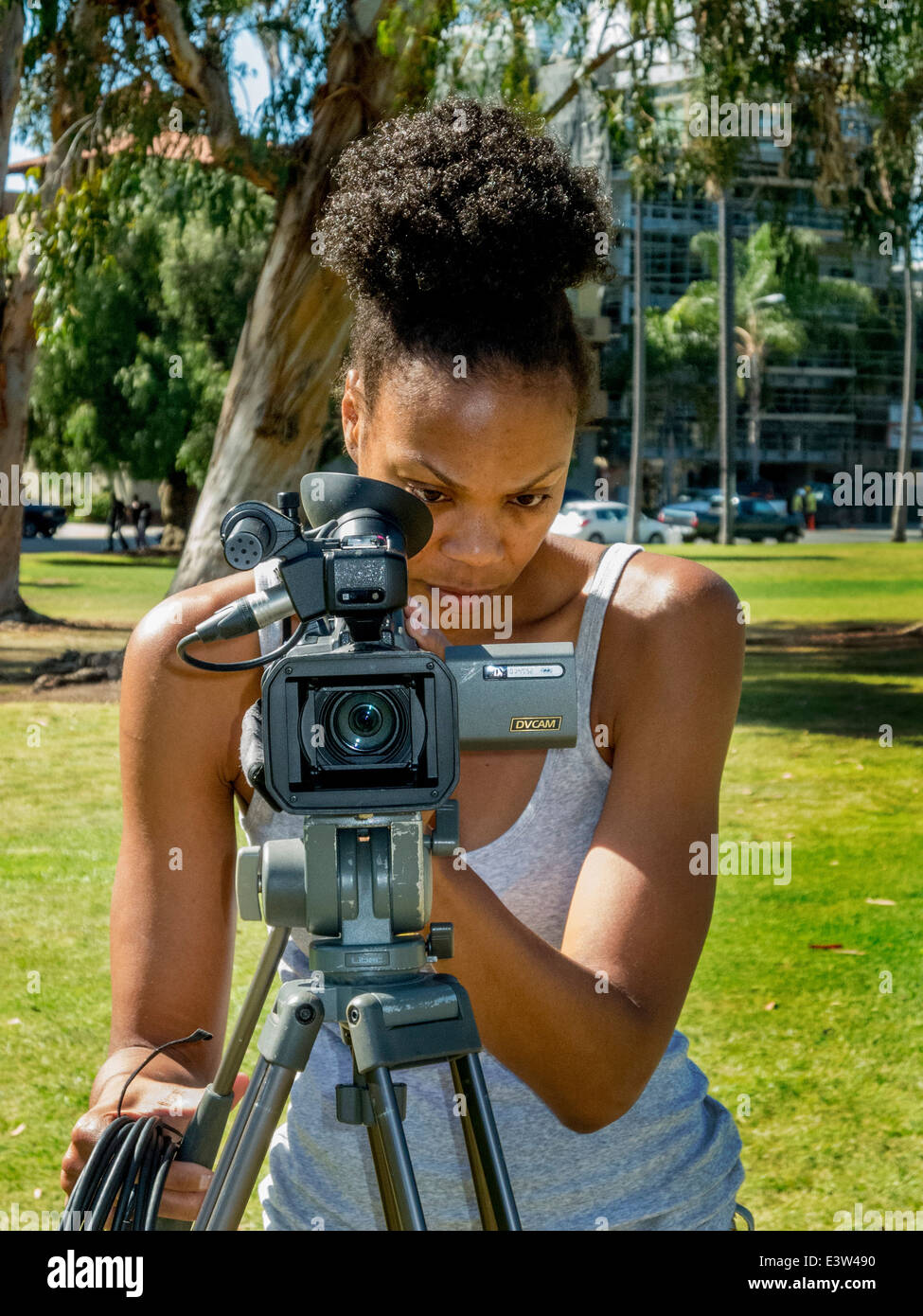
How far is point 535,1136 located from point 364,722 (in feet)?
2.21

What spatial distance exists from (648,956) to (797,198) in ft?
35.9

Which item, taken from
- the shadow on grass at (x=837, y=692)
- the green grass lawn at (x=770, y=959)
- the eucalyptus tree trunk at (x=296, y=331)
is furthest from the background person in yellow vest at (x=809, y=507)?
the eucalyptus tree trunk at (x=296, y=331)

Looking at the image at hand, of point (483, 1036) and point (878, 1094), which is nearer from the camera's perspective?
point (483, 1036)

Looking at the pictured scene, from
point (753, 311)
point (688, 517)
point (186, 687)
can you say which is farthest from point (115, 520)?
point (186, 687)

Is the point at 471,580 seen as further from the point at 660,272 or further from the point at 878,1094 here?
the point at 660,272

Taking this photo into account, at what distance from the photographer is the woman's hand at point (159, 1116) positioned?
4.69ft

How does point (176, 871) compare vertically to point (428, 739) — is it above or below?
below

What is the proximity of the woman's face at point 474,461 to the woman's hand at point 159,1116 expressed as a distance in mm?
645

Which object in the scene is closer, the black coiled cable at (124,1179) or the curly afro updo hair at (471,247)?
the black coiled cable at (124,1179)

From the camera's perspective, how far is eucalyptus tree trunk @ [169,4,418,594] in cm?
817

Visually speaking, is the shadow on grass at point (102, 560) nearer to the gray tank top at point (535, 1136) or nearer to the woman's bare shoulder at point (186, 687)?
the woman's bare shoulder at point (186, 687)

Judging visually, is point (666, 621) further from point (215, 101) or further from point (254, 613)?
point (215, 101)
